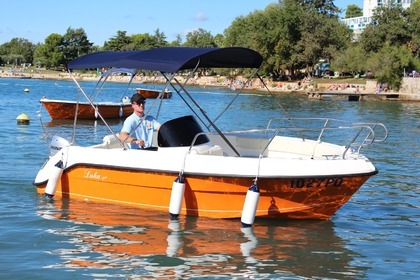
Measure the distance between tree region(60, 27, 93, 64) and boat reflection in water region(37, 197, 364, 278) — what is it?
167 metres

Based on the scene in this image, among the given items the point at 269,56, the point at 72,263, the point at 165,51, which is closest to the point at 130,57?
the point at 165,51

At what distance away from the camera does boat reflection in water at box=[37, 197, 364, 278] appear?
8227 millimetres

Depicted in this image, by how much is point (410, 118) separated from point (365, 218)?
31.0m

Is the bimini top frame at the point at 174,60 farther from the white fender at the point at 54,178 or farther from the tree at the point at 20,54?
the tree at the point at 20,54

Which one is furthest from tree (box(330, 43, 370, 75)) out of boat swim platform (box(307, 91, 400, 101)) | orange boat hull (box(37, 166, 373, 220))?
orange boat hull (box(37, 166, 373, 220))

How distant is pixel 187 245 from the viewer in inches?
361

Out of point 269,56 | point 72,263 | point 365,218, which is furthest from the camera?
point 269,56

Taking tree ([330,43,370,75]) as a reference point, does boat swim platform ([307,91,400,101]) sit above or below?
below

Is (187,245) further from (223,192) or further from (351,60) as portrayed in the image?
(351,60)

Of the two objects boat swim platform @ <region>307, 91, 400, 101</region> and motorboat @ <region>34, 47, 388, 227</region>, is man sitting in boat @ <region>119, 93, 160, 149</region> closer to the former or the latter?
motorboat @ <region>34, 47, 388, 227</region>

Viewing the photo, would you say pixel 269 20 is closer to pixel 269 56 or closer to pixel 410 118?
pixel 269 56

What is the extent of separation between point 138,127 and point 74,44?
171m

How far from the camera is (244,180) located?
31.6 ft

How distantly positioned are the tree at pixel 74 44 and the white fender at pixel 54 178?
6551 inches
